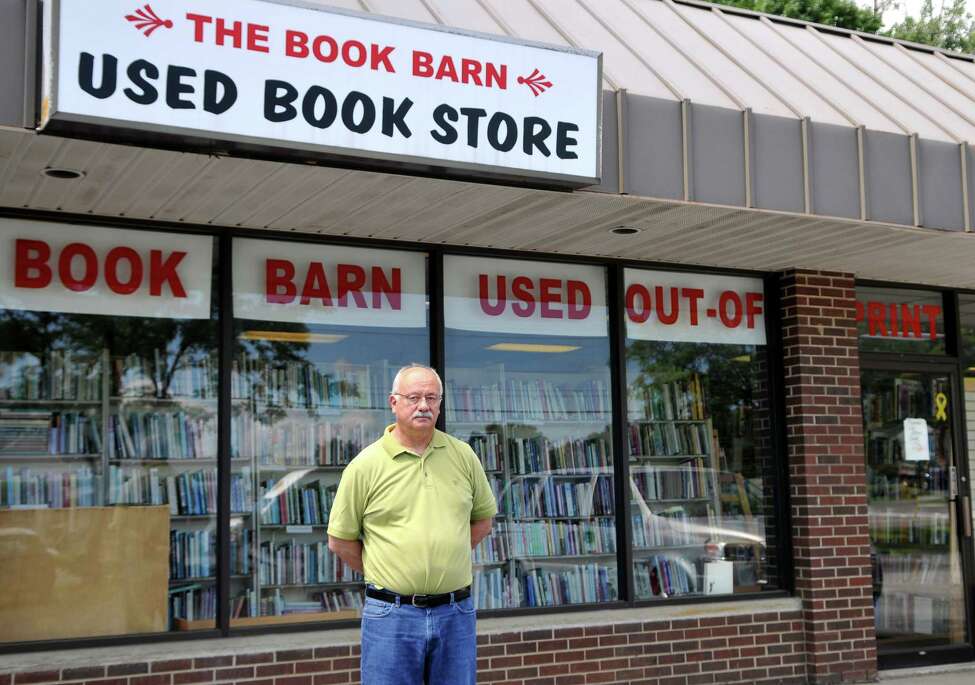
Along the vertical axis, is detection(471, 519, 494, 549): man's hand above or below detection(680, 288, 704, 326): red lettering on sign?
below

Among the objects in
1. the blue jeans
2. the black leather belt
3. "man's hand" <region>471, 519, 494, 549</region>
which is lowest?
the blue jeans

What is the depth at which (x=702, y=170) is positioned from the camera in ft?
21.4

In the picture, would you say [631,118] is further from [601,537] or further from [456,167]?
[601,537]

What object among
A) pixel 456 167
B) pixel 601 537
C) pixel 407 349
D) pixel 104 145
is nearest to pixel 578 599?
pixel 601 537

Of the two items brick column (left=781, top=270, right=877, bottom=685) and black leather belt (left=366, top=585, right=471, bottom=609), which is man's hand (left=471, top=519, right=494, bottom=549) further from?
brick column (left=781, top=270, right=877, bottom=685)

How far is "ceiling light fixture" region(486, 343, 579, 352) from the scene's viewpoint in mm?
7984

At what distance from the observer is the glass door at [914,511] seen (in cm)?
905

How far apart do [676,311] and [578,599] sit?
88.9 inches

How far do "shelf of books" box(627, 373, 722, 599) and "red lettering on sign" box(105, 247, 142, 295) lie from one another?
141 inches

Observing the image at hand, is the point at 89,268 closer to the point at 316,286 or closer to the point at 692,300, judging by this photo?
the point at 316,286

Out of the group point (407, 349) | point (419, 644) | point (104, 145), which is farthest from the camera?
point (407, 349)

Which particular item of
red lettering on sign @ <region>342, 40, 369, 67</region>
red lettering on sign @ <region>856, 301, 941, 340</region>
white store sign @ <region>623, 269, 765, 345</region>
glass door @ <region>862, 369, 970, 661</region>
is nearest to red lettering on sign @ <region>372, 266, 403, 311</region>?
white store sign @ <region>623, 269, 765, 345</region>

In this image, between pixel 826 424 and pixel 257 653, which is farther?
pixel 826 424

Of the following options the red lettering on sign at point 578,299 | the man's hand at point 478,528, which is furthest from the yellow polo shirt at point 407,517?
the red lettering on sign at point 578,299
